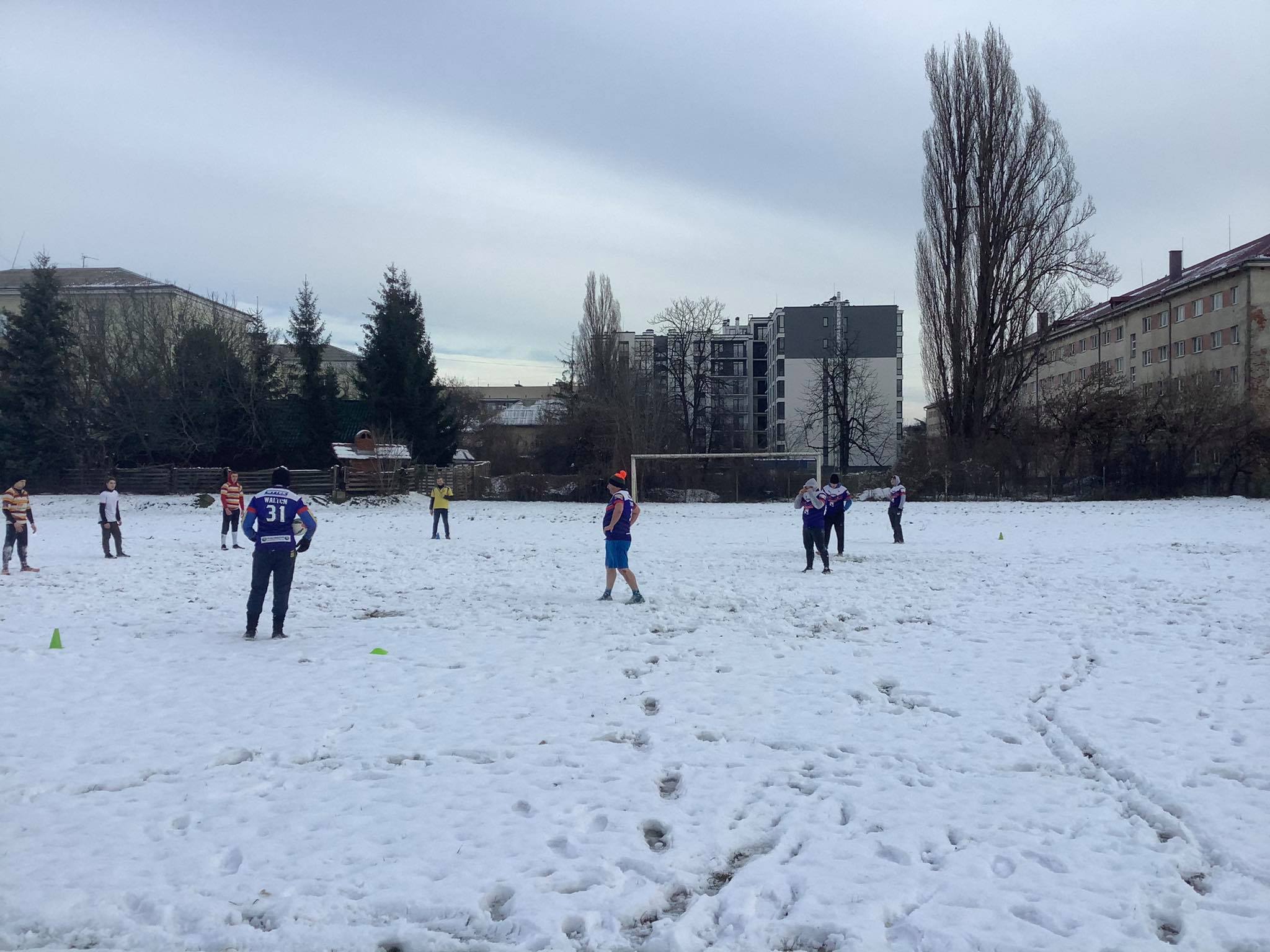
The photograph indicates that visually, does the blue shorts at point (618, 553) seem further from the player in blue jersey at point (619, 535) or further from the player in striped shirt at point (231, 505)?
the player in striped shirt at point (231, 505)

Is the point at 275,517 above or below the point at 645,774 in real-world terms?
above

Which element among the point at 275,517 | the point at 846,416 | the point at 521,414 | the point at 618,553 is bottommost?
the point at 618,553

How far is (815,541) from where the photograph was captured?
16016 millimetres

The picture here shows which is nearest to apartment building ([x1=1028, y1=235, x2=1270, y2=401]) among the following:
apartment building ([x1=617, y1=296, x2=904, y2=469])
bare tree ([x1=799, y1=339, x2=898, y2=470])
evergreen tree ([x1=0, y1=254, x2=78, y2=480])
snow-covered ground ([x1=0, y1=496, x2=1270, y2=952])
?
bare tree ([x1=799, y1=339, x2=898, y2=470])

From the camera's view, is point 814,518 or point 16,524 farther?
point 16,524

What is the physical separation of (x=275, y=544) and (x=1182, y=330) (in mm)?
64288

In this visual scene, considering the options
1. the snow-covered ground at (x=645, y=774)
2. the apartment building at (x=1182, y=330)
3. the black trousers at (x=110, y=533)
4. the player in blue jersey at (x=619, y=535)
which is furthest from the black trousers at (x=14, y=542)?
the apartment building at (x=1182, y=330)

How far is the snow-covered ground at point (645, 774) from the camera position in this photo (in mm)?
3895

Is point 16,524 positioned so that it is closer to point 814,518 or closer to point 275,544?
point 275,544

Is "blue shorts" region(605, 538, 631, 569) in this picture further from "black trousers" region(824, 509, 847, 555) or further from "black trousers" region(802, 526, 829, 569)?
"black trousers" region(824, 509, 847, 555)

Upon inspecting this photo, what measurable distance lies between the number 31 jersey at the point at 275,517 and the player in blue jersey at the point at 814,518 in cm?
845

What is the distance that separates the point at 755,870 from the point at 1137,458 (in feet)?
130

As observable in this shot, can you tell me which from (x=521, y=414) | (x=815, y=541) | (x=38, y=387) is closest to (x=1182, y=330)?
(x=815, y=541)

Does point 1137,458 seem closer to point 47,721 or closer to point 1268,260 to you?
point 1268,260
